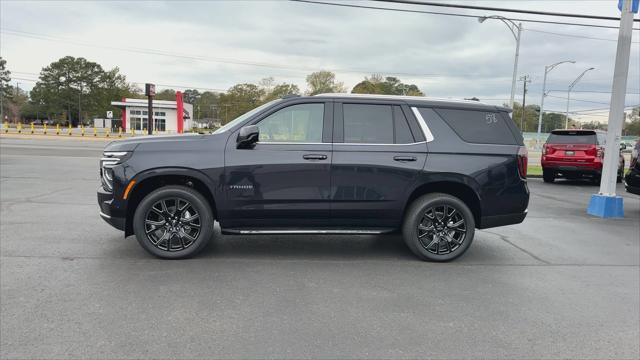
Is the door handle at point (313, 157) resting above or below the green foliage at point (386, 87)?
below

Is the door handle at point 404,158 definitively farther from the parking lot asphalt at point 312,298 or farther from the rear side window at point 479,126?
the parking lot asphalt at point 312,298

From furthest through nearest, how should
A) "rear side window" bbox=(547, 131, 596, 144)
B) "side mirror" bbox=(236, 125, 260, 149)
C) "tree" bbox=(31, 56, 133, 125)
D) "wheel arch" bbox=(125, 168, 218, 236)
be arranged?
"tree" bbox=(31, 56, 133, 125), "rear side window" bbox=(547, 131, 596, 144), "wheel arch" bbox=(125, 168, 218, 236), "side mirror" bbox=(236, 125, 260, 149)

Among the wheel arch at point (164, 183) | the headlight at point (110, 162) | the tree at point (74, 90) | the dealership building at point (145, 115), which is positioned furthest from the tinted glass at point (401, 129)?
the tree at point (74, 90)

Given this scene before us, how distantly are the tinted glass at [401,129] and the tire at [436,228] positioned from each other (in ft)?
2.37

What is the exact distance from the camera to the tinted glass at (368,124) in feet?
17.7

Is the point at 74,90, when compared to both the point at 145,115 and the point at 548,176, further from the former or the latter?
the point at 548,176

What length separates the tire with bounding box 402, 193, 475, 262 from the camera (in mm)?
5449

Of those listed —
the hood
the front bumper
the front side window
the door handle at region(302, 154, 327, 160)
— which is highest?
the front side window

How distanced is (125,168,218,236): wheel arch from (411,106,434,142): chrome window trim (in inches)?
100

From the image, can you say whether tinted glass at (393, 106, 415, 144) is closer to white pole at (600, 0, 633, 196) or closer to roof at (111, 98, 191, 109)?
white pole at (600, 0, 633, 196)

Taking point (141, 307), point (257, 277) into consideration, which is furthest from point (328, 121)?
point (141, 307)

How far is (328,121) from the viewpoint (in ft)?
17.7

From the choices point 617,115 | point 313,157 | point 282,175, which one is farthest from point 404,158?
point 617,115

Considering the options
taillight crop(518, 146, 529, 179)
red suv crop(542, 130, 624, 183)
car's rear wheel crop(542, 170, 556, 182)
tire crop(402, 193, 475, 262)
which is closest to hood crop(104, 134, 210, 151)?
tire crop(402, 193, 475, 262)
